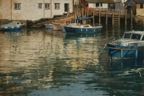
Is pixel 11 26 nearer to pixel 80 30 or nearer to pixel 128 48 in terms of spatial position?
pixel 80 30

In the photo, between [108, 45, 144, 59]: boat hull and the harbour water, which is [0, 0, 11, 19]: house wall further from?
[108, 45, 144, 59]: boat hull

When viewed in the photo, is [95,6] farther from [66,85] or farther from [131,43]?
[66,85]

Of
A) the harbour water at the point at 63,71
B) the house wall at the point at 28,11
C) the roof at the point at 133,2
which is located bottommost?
the harbour water at the point at 63,71

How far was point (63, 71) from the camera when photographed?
52750 mm

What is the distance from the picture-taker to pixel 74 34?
101m

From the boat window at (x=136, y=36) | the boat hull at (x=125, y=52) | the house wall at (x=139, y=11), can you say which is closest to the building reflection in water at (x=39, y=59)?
the boat hull at (x=125, y=52)

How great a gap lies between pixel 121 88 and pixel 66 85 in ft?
14.8

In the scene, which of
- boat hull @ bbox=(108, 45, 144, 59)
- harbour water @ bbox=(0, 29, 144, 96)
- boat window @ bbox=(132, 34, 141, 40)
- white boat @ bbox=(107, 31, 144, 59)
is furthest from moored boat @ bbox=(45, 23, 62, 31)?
boat hull @ bbox=(108, 45, 144, 59)

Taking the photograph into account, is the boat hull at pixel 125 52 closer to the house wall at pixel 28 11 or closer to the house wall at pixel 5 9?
the house wall at pixel 28 11

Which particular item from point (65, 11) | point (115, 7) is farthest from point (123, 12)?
point (65, 11)

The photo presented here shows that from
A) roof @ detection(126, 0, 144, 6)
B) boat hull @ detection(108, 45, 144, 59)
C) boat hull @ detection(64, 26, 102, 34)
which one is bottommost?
boat hull @ detection(108, 45, 144, 59)

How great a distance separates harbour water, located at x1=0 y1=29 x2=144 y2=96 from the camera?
43000 mm

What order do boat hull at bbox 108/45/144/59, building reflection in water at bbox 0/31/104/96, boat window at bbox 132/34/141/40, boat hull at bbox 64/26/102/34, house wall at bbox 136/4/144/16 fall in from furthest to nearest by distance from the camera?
1. house wall at bbox 136/4/144/16
2. boat hull at bbox 64/26/102/34
3. boat window at bbox 132/34/141/40
4. boat hull at bbox 108/45/144/59
5. building reflection in water at bbox 0/31/104/96

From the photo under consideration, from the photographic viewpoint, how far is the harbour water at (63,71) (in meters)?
43.0
